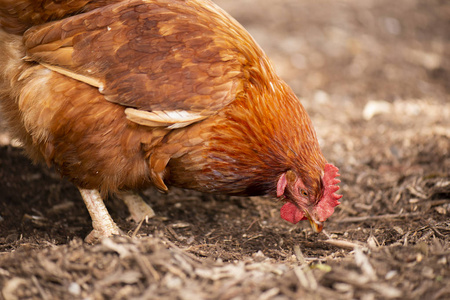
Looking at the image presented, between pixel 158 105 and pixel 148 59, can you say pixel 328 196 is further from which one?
pixel 148 59

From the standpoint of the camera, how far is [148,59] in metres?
2.69

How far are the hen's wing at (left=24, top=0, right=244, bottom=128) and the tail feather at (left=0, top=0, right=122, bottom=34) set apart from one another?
0.47 feet

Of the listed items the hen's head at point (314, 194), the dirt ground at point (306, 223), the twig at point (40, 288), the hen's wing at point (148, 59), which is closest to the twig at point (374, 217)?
the dirt ground at point (306, 223)

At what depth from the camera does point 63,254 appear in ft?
7.34

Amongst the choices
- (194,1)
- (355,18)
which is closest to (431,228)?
(194,1)

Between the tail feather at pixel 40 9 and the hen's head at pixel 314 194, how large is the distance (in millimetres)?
1625

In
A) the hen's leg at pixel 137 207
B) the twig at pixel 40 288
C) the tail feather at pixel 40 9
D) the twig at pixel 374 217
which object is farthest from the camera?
the hen's leg at pixel 137 207

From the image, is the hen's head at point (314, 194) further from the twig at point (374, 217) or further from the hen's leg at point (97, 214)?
the hen's leg at point (97, 214)

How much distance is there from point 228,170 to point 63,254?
1.09 m

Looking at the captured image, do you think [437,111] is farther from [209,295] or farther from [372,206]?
[209,295]

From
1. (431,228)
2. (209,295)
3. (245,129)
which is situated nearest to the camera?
(209,295)

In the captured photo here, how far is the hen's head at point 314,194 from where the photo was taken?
9.18 ft

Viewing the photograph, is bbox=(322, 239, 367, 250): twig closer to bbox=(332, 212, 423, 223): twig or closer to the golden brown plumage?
the golden brown plumage

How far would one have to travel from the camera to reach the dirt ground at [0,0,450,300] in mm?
2090
